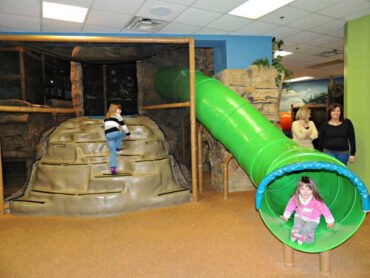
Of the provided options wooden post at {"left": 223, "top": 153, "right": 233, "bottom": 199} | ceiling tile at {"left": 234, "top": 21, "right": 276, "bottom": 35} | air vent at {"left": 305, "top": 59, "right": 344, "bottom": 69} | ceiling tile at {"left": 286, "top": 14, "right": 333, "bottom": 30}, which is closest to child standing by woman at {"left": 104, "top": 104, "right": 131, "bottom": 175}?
wooden post at {"left": 223, "top": 153, "right": 233, "bottom": 199}

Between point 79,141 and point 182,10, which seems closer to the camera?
point 182,10

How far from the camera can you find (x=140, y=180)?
14.3 feet

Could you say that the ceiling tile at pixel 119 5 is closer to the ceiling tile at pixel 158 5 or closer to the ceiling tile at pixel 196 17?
the ceiling tile at pixel 158 5

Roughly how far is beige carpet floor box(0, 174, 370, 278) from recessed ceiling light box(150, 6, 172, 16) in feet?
10.8

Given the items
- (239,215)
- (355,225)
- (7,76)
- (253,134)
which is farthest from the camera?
(7,76)

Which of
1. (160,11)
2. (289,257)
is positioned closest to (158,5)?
(160,11)

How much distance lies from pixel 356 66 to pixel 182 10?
3.34 m

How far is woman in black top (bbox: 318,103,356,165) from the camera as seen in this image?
3.78 metres

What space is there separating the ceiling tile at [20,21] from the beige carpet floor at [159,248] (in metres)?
3.29

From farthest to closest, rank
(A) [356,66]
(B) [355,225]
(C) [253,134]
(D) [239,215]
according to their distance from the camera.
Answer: (A) [356,66]
(D) [239,215]
(C) [253,134]
(B) [355,225]

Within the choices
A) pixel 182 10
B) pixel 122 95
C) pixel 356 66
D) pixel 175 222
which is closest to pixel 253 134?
pixel 175 222

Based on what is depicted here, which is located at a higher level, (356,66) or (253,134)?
(356,66)

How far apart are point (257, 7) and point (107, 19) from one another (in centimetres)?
259

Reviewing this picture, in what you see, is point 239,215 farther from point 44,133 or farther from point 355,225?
point 44,133
